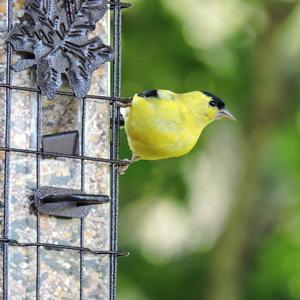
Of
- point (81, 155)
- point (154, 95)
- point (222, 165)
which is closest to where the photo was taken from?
point (81, 155)

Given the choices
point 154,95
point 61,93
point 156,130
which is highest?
point 154,95

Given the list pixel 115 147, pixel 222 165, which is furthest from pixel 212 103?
pixel 222 165

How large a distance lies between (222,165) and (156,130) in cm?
599

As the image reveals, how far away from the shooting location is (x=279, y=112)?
48.3ft

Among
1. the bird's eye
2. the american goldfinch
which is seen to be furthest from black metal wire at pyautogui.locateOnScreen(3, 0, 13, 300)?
the bird's eye

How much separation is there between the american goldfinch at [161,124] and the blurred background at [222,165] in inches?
131

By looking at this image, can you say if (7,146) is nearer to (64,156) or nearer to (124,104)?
(64,156)

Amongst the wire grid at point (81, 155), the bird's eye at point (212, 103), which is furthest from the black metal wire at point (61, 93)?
the bird's eye at point (212, 103)

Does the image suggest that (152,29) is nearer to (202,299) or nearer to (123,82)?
(123,82)

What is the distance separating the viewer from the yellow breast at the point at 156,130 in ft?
30.9

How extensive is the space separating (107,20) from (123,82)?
4300 mm

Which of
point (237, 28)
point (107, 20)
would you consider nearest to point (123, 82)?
point (237, 28)

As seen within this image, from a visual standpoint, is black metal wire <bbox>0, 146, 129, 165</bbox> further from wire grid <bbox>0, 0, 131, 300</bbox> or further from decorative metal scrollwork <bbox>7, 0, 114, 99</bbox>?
decorative metal scrollwork <bbox>7, 0, 114, 99</bbox>

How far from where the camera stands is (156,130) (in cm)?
948
